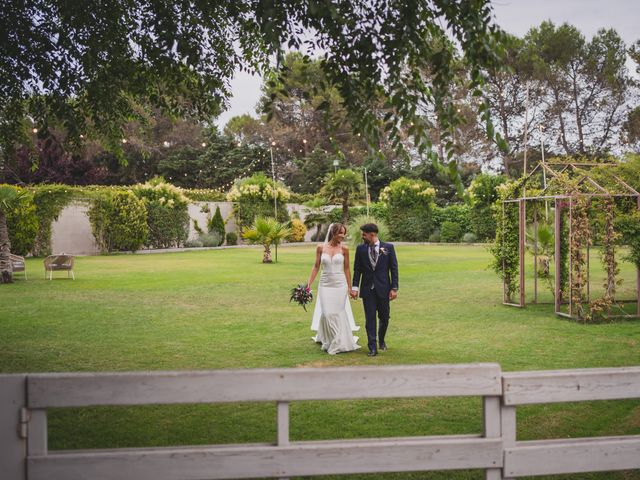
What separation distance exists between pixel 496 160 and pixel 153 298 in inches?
1551

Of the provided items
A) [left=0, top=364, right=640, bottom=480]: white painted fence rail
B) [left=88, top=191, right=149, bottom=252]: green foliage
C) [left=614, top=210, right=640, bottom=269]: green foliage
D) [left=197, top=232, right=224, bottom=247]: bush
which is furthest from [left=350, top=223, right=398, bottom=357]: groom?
[left=197, top=232, right=224, bottom=247]: bush

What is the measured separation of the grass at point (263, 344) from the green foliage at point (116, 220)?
958 centimetres

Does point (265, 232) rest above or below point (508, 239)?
above

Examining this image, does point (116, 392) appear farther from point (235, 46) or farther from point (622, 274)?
point (622, 274)

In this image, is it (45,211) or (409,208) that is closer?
(45,211)

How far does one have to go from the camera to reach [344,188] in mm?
35688

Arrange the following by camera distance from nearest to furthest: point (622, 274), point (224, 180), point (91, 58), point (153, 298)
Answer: point (91, 58), point (153, 298), point (622, 274), point (224, 180)

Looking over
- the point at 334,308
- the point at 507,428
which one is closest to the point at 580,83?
the point at 334,308

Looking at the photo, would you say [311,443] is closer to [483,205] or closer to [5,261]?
[5,261]

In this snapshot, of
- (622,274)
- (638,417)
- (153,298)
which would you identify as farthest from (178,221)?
(638,417)

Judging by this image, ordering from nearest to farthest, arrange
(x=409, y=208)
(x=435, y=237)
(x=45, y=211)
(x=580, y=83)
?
(x=45, y=211) → (x=435, y=237) → (x=409, y=208) → (x=580, y=83)

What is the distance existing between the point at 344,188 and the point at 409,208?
619cm

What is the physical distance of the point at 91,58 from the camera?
6375 millimetres

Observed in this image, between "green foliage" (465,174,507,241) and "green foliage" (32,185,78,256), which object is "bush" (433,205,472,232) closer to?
"green foliage" (465,174,507,241)
